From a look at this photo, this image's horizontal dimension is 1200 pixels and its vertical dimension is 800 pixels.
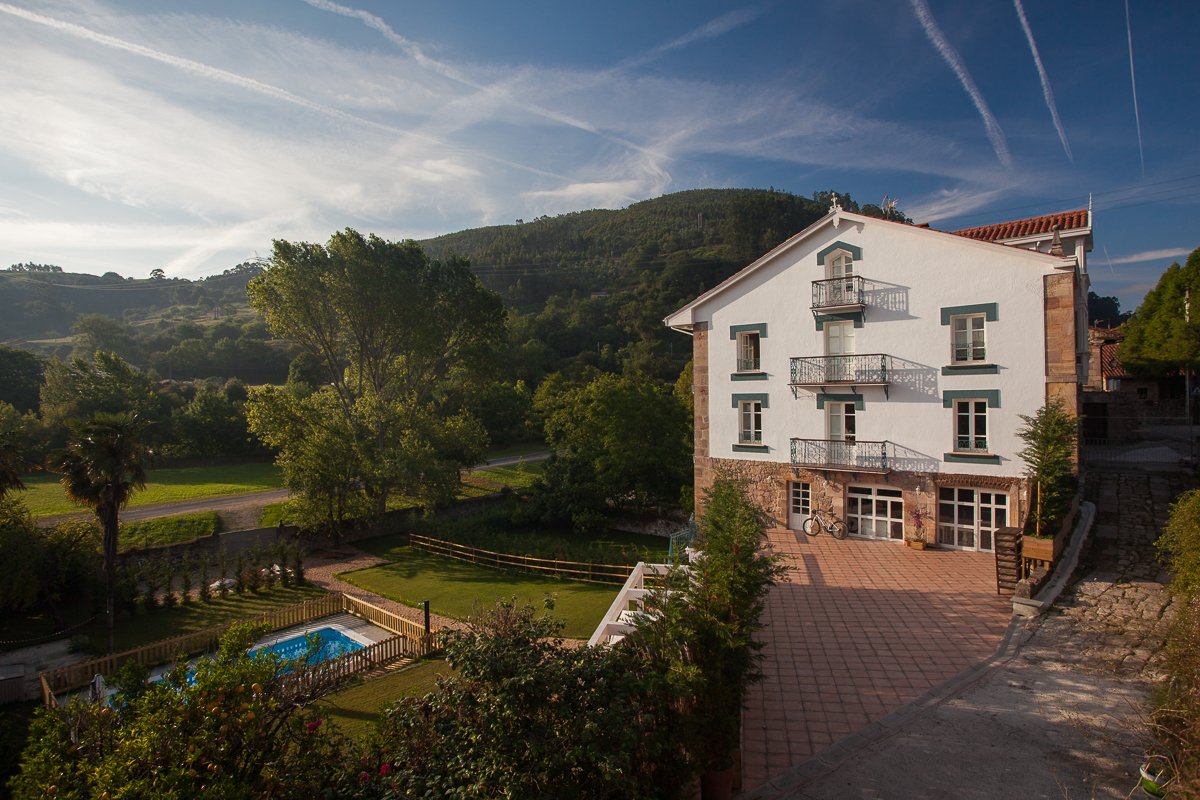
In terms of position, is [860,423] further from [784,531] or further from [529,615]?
[529,615]

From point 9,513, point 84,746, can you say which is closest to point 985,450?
point 84,746

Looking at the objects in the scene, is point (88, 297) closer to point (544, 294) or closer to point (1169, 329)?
point (544, 294)

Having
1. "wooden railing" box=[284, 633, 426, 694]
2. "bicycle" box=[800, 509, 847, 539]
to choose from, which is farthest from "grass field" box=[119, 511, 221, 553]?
"bicycle" box=[800, 509, 847, 539]

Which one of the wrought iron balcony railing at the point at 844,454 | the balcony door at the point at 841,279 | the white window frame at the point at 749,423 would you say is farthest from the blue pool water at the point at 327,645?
the balcony door at the point at 841,279

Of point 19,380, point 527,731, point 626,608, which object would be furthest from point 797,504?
point 19,380

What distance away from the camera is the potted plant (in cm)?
1700

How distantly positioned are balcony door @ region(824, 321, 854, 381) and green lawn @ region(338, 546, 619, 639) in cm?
942

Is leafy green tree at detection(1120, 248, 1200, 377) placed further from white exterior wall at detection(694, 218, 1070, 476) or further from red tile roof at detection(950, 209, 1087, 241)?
white exterior wall at detection(694, 218, 1070, 476)

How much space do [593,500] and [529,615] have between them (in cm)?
2186

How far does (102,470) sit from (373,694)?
8.53 metres

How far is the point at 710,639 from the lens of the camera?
6172 mm

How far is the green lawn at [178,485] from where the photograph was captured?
94.1 ft

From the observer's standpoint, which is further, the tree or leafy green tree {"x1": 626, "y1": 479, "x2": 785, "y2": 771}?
the tree

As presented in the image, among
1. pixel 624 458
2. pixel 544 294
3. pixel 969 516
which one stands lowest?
pixel 969 516
